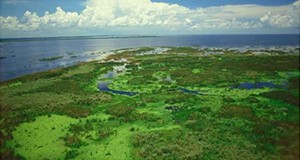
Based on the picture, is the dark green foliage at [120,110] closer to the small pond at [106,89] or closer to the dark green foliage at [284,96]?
the small pond at [106,89]

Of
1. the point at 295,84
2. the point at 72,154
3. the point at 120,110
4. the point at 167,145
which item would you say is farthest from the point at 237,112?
the point at 72,154

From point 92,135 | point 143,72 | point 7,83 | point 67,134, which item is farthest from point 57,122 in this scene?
point 143,72

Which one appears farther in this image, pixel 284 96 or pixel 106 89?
pixel 106 89

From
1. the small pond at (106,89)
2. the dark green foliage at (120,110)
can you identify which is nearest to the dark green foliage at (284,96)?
the dark green foliage at (120,110)

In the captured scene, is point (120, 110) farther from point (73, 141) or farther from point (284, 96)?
point (284, 96)

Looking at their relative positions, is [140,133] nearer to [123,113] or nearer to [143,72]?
[123,113]

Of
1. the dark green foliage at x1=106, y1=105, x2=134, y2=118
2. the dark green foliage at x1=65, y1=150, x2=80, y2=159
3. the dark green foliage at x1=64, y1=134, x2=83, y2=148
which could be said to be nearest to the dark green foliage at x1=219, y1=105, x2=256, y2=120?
the dark green foliage at x1=106, y1=105, x2=134, y2=118

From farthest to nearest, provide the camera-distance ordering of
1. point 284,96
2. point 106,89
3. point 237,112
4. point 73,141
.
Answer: point 106,89, point 284,96, point 237,112, point 73,141

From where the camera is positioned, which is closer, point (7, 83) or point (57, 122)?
point (57, 122)

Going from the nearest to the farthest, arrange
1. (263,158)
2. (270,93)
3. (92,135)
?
(263,158) → (92,135) → (270,93)
